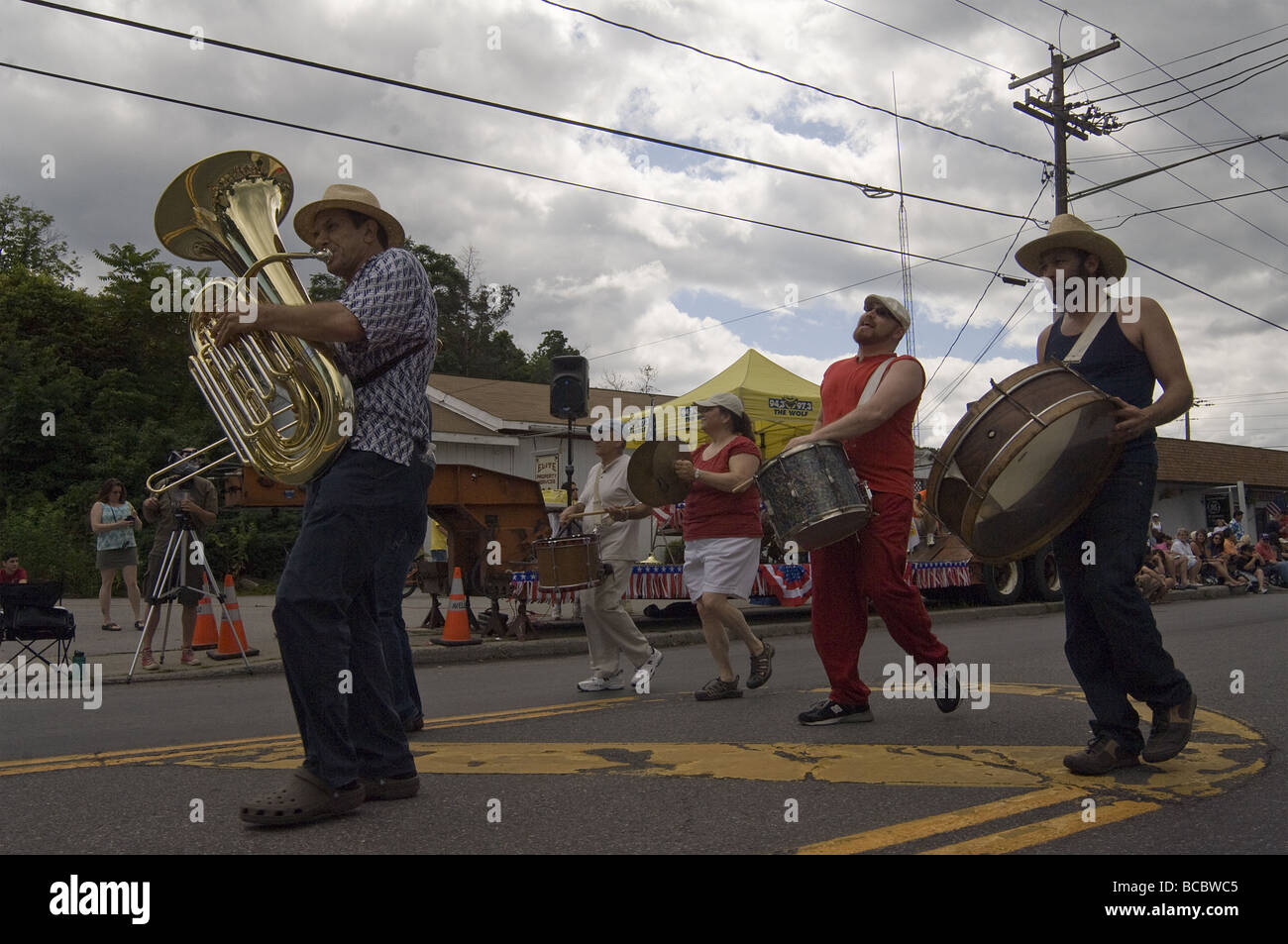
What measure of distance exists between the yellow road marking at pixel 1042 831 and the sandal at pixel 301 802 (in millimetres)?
1814

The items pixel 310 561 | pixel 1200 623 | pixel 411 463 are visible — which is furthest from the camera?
pixel 1200 623

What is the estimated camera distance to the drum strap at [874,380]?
5.20 m

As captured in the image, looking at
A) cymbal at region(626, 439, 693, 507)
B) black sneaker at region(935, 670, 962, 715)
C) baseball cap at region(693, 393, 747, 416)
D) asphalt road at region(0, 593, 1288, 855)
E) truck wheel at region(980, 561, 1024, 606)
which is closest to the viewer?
asphalt road at region(0, 593, 1288, 855)

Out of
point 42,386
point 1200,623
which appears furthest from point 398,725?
point 42,386

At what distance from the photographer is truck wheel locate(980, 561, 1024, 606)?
16.0 meters

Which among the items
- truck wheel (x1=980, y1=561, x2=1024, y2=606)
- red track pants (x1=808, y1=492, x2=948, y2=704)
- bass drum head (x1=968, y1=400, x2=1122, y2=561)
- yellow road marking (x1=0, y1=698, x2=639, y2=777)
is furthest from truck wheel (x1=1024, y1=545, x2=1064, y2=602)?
bass drum head (x1=968, y1=400, x2=1122, y2=561)

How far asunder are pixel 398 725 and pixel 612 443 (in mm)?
4041

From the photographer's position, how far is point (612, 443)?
25.5ft

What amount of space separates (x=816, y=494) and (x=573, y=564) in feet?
10.1

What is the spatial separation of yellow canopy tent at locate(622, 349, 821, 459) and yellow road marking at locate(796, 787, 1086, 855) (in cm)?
1342

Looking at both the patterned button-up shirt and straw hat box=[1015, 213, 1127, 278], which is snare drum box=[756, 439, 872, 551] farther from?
the patterned button-up shirt

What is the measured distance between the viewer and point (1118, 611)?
3.89 meters
